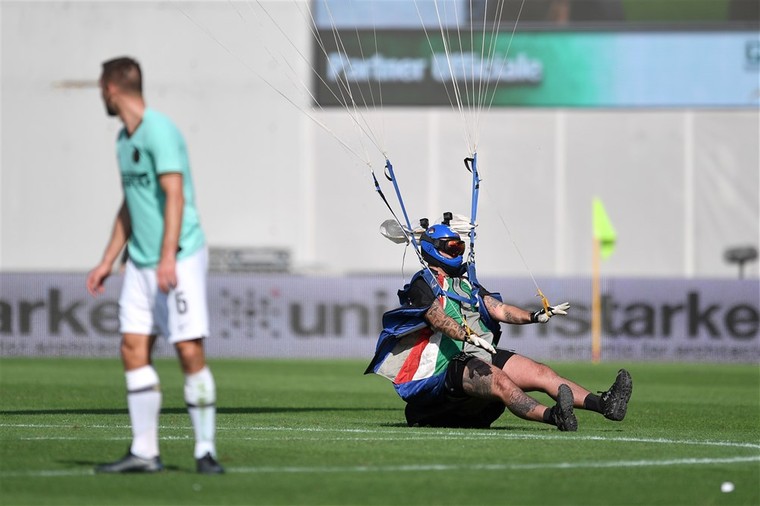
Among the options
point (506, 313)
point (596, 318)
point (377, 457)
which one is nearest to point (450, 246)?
point (506, 313)

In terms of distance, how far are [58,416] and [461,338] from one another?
13.8ft

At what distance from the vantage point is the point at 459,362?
39.2 feet

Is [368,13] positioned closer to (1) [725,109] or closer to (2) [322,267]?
(2) [322,267]

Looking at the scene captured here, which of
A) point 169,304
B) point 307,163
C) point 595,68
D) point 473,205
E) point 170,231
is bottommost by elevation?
point 169,304

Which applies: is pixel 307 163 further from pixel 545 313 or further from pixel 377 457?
pixel 377 457

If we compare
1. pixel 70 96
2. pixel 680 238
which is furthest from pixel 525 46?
pixel 70 96

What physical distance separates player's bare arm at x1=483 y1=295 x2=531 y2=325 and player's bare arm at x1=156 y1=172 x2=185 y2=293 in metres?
4.58

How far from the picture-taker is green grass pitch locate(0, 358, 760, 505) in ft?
26.2

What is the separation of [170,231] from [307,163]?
30639mm

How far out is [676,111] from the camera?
38.4 metres

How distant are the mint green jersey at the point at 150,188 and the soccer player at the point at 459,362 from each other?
352 cm

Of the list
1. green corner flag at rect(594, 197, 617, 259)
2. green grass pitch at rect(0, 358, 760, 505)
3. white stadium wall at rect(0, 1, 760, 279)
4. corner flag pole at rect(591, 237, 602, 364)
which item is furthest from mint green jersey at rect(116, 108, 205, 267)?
white stadium wall at rect(0, 1, 760, 279)

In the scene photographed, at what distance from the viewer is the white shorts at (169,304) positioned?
851 centimetres

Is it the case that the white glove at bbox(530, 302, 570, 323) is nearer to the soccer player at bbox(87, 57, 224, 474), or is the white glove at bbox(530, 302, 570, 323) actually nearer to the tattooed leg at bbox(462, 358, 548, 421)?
the tattooed leg at bbox(462, 358, 548, 421)
